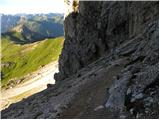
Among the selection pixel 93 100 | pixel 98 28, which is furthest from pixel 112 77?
pixel 98 28

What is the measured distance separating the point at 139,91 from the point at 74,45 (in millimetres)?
49665

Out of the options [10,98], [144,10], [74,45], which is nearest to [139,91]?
[144,10]

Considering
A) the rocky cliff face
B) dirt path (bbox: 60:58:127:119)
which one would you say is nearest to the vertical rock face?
the rocky cliff face

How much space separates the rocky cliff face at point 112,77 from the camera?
93.5 feet

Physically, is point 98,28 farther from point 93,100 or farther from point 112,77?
point 93,100

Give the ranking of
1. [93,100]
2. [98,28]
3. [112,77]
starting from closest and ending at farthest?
[93,100]
[112,77]
[98,28]

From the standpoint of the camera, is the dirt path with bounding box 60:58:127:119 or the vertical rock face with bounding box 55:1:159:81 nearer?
the dirt path with bounding box 60:58:127:119

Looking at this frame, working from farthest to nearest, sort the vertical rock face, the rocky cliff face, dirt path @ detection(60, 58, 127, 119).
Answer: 1. the vertical rock face
2. dirt path @ detection(60, 58, 127, 119)
3. the rocky cliff face

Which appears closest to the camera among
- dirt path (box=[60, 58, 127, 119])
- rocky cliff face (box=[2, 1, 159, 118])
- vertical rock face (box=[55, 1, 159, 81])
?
rocky cliff face (box=[2, 1, 159, 118])

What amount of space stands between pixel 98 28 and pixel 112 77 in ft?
104

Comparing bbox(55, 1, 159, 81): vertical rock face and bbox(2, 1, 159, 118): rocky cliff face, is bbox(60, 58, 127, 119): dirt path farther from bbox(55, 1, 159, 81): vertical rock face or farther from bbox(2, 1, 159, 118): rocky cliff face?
bbox(55, 1, 159, 81): vertical rock face

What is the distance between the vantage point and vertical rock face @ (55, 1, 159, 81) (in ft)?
180

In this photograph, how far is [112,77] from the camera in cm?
3734

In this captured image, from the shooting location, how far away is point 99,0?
222 feet
